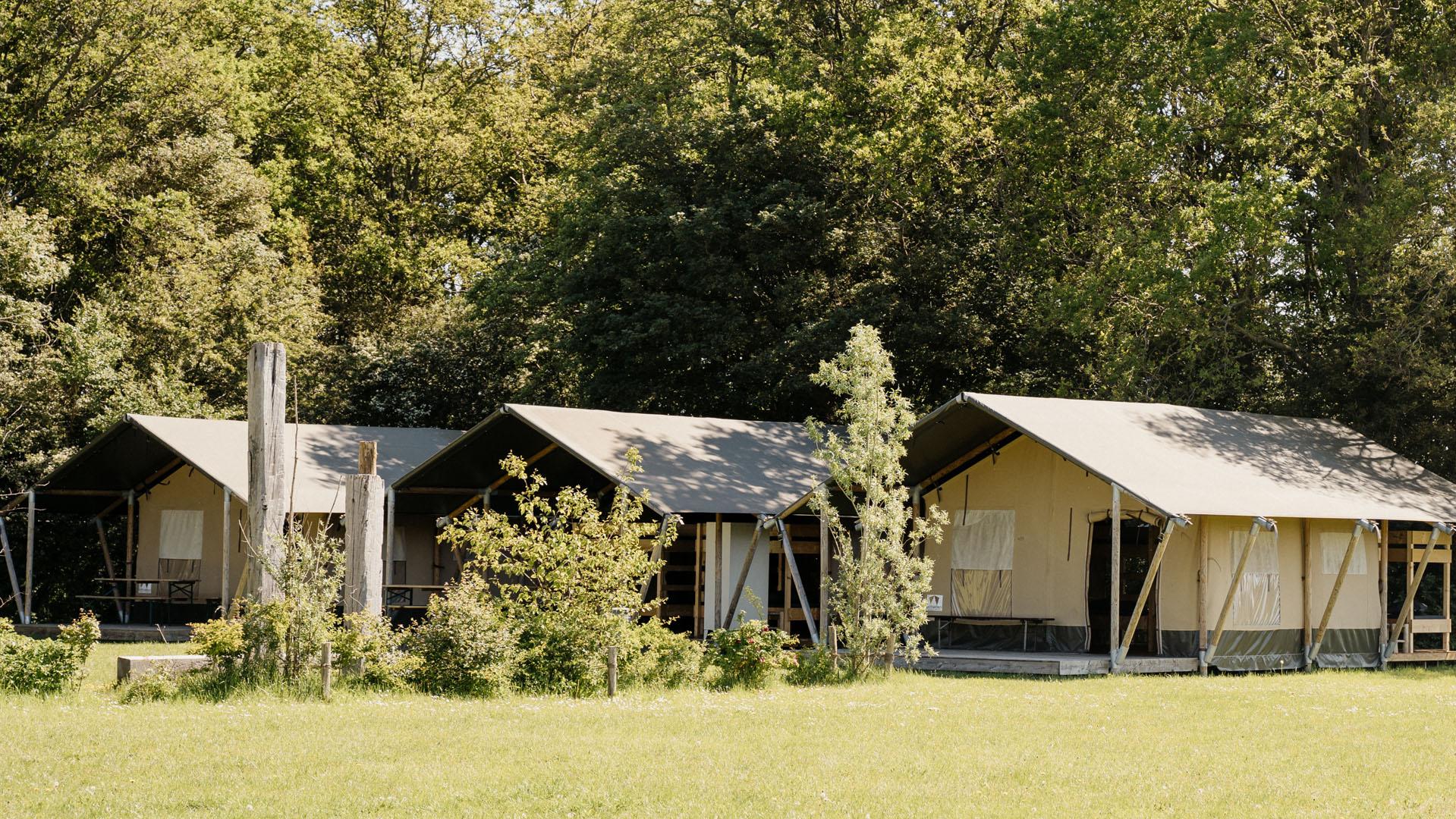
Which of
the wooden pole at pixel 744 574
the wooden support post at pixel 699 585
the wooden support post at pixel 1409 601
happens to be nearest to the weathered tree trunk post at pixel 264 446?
the wooden pole at pixel 744 574

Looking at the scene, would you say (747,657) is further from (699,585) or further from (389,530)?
(389,530)

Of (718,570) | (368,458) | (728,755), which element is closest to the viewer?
(728,755)

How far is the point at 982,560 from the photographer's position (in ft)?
63.3

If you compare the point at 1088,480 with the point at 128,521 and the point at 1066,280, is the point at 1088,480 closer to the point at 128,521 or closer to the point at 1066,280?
the point at 1066,280

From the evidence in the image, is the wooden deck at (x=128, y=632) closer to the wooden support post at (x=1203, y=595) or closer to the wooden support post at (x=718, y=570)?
the wooden support post at (x=718, y=570)

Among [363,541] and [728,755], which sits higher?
[363,541]

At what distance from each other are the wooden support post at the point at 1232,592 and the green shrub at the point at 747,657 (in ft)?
16.9

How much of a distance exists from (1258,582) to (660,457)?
7.70 metres

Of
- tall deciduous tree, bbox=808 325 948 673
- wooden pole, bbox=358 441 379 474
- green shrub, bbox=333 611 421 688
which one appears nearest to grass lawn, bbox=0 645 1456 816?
green shrub, bbox=333 611 421 688

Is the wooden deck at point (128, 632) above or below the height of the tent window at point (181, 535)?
below

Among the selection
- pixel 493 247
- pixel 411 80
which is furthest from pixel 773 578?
pixel 411 80

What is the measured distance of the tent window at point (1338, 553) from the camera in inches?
752

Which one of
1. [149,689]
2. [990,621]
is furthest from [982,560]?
[149,689]

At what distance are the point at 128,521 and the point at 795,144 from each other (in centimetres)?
1412
